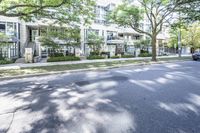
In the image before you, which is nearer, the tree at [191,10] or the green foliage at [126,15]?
the tree at [191,10]

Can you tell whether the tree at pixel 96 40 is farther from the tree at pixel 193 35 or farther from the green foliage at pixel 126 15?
the tree at pixel 193 35

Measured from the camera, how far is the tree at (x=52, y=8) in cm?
1300

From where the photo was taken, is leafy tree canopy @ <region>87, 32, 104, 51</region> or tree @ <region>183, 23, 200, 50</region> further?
tree @ <region>183, 23, 200, 50</region>

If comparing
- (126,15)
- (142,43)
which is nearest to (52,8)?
(126,15)

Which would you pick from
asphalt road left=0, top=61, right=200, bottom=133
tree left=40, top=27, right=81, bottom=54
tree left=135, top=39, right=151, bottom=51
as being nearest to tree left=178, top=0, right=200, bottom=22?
tree left=40, top=27, right=81, bottom=54

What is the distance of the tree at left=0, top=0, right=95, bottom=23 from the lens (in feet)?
42.7

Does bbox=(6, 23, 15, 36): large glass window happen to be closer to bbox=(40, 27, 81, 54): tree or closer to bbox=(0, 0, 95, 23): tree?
bbox=(40, 27, 81, 54): tree

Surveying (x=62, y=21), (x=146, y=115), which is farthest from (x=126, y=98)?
(x=62, y=21)

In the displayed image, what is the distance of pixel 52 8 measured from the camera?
1398 cm

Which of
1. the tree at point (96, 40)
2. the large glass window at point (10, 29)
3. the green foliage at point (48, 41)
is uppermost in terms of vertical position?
the large glass window at point (10, 29)

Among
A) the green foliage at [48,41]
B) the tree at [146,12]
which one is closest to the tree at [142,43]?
the tree at [146,12]

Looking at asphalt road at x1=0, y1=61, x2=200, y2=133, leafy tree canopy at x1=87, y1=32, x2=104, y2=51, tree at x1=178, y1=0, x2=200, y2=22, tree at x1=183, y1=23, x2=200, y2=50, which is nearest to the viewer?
asphalt road at x1=0, y1=61, x2=200, y2=133

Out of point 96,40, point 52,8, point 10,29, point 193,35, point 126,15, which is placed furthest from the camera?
point 193,35

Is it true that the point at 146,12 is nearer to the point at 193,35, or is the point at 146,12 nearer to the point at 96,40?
the point at 96,40
